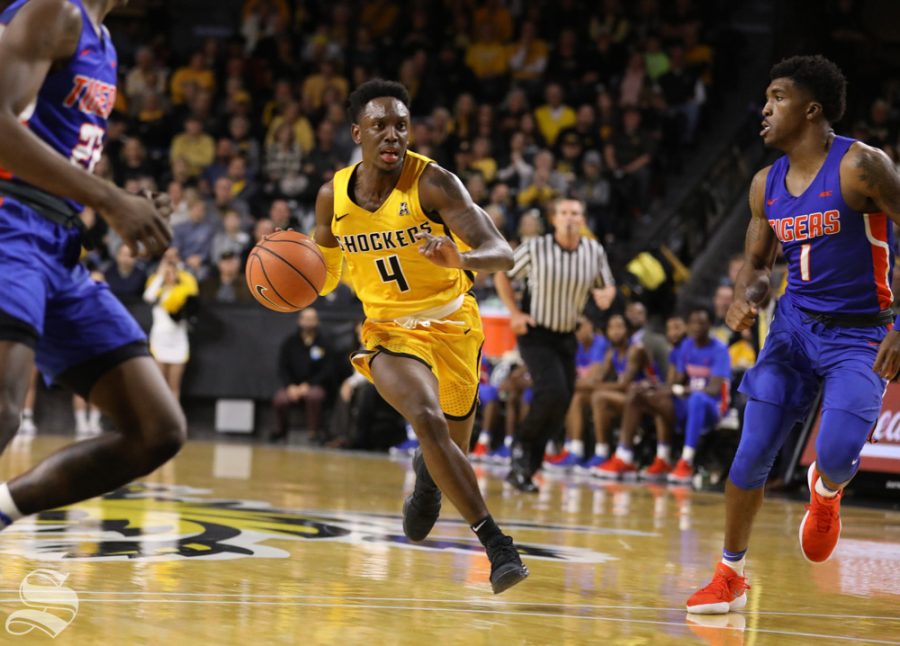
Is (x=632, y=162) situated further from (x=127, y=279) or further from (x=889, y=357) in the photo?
(x=889, y=357)

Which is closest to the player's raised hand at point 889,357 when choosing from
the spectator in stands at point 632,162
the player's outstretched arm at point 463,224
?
the player's outstretched arm at point 463,224

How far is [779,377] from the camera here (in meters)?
4.75

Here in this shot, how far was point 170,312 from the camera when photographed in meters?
14.0

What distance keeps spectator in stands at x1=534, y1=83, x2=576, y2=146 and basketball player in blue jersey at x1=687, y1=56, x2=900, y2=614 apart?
1061cm

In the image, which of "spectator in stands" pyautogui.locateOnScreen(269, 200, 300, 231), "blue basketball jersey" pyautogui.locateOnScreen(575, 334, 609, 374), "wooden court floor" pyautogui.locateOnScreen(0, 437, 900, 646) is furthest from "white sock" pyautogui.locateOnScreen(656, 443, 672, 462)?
"spectator in stands" pyautogui.locateOnScreen(269, 200, 300, 231)

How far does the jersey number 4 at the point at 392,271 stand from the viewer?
5398 mm

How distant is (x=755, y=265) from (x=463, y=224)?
1.13m

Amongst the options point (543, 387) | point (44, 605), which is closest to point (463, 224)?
point (44, 605)

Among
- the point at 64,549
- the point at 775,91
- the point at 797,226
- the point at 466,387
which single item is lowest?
the point at 64,549

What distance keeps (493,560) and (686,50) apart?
12.5 metres

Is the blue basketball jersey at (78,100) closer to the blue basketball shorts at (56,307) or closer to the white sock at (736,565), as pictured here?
the blue basketball shorts at (56,307)

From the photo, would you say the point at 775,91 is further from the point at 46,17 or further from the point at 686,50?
the point at 686,50

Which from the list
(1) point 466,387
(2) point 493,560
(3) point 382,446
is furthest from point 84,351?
(3) point 382,446

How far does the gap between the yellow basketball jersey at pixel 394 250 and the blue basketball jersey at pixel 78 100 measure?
65.2 inches
